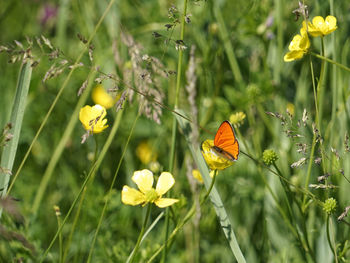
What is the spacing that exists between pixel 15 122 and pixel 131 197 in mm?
306

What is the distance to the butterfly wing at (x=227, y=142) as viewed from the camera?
89 cm

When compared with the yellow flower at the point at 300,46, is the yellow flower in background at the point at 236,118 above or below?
below

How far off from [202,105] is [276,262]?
697 millimetres

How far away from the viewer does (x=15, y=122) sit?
1.03m

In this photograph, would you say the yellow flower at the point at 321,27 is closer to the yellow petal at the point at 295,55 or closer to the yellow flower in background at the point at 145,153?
the yellow petal at the point at 295,55

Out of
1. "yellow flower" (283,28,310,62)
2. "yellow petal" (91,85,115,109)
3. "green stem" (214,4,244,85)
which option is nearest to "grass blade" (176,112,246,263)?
"yellow flower" (283,28,310,62)

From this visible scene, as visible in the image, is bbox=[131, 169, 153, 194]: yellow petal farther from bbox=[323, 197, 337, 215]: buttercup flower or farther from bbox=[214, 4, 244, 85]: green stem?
bbox=[214, 4, 244, 85]: green stem

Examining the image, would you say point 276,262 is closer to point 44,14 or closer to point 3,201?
point 3,201

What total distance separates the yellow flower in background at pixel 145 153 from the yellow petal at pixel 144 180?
523mm

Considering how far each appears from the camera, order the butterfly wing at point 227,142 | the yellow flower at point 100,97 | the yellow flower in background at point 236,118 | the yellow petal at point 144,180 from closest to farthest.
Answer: the butterfly wing at point 227,142
the yellow petal at point 144,180
the yellow flower in background at point 236,118
the yellow flower at point 100,97

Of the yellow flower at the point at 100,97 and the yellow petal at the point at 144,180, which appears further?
the yellow flower at the point at 100,97

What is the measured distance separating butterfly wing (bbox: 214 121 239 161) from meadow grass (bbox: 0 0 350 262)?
0.05 meters

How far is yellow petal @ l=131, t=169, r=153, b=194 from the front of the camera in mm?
995

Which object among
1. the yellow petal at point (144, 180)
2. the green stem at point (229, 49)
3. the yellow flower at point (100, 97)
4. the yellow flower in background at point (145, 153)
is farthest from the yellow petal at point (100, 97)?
the yellow petal at point (144, 180)
